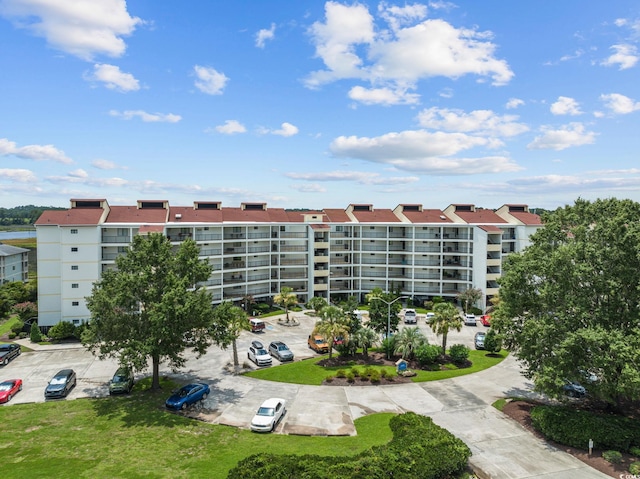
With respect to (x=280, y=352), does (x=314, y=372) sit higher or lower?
lower

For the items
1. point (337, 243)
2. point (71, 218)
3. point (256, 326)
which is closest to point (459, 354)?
point (256, 326)

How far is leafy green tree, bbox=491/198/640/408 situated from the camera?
2586cm

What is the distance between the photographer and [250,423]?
29359mm

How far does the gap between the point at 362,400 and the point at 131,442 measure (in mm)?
17694

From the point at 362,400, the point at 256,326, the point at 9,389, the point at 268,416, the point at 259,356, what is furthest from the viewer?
the point at 256,326

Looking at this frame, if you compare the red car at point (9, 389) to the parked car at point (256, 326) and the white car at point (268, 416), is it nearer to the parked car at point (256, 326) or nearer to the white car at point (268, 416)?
the white car at point (268, 416)

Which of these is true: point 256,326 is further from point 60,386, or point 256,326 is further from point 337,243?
point 337,243

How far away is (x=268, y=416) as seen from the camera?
2850 cm

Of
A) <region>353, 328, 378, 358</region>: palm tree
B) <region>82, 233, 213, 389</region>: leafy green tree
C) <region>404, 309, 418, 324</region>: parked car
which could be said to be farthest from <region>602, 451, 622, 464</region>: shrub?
<region>404, 309, 418, 324</region>: parked car

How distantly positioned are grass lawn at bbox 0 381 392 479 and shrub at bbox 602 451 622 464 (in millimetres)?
13241

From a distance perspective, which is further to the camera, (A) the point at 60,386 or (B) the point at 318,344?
(B) the point at 318,344

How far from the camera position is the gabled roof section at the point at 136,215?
59281mm

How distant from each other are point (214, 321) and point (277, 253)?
1379 inches

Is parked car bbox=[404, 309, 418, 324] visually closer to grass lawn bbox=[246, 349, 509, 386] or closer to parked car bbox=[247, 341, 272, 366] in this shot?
grass lawn bbox=[246, 349, 509, 386]
